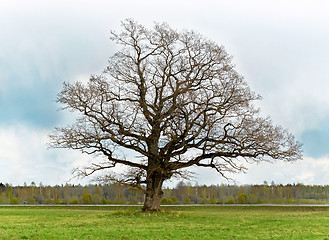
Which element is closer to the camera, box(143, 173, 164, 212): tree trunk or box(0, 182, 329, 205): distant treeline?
box(143, 173, 164, 212): tree trunk

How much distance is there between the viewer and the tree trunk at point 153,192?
3042 centimetres

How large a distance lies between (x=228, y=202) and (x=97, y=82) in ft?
94.8

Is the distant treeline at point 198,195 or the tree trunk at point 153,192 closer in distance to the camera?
the tree trunk at point 153,192

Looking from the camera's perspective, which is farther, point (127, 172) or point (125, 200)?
point (125, 200)

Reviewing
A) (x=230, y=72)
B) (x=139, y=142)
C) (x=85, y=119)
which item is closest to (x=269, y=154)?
(x=230, y=72)

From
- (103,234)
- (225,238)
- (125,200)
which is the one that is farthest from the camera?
(125,200)

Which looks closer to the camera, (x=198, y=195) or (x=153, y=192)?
(x=153, y=192)

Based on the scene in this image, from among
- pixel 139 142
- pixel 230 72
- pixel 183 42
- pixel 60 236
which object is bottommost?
pixel 60 236

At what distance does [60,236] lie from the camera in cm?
1812

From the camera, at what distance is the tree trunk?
30.4 meters

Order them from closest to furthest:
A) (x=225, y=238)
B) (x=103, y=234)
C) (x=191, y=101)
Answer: (x=225, y=238), (x=103, y=234), (x=191, y=101)

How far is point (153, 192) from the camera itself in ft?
100

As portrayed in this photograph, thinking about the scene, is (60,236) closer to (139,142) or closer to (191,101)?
(139,142)

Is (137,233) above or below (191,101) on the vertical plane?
below
